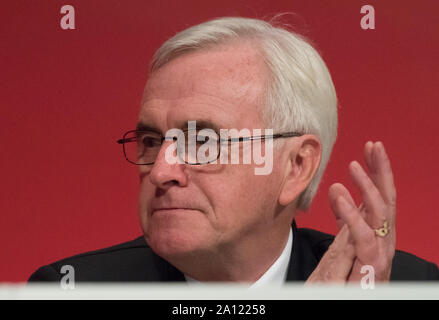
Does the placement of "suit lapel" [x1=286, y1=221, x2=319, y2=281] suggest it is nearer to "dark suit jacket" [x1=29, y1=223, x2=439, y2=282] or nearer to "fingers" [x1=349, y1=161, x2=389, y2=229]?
"dark suit jacket" [x1=29, y1=223, x2=439, y2=282]

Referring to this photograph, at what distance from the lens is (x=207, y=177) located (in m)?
1.60

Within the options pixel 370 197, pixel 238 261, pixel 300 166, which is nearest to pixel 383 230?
pixel 370 197

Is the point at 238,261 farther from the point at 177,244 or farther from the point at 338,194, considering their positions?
the point at 338,194

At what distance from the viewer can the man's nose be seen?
1.59 m

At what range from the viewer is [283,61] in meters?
1.69

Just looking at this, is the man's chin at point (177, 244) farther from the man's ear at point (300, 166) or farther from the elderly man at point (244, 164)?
the man's ear at point (300, 166)

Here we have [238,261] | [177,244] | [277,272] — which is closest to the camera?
[177,244]

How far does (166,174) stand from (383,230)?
558mm

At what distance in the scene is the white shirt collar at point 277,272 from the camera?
175cm

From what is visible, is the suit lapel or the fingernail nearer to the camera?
the fingernail

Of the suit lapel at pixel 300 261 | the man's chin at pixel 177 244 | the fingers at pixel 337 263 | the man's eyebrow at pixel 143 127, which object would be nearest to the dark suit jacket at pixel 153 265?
the suit lapel at pixel 300 261

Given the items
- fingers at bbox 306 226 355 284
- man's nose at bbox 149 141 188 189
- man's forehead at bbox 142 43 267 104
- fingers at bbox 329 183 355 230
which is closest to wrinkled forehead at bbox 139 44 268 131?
man's forehead at bbox 142 43 267 104

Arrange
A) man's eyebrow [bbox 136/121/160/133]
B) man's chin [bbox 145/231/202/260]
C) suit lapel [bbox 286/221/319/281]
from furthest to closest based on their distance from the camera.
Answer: suit lapel [bbox 286/221/319/281], man's eyebrow [bbox 136/121/160/133], man's chin [bbox 145/231/202/260]

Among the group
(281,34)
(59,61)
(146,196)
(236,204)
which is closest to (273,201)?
(236,204)
